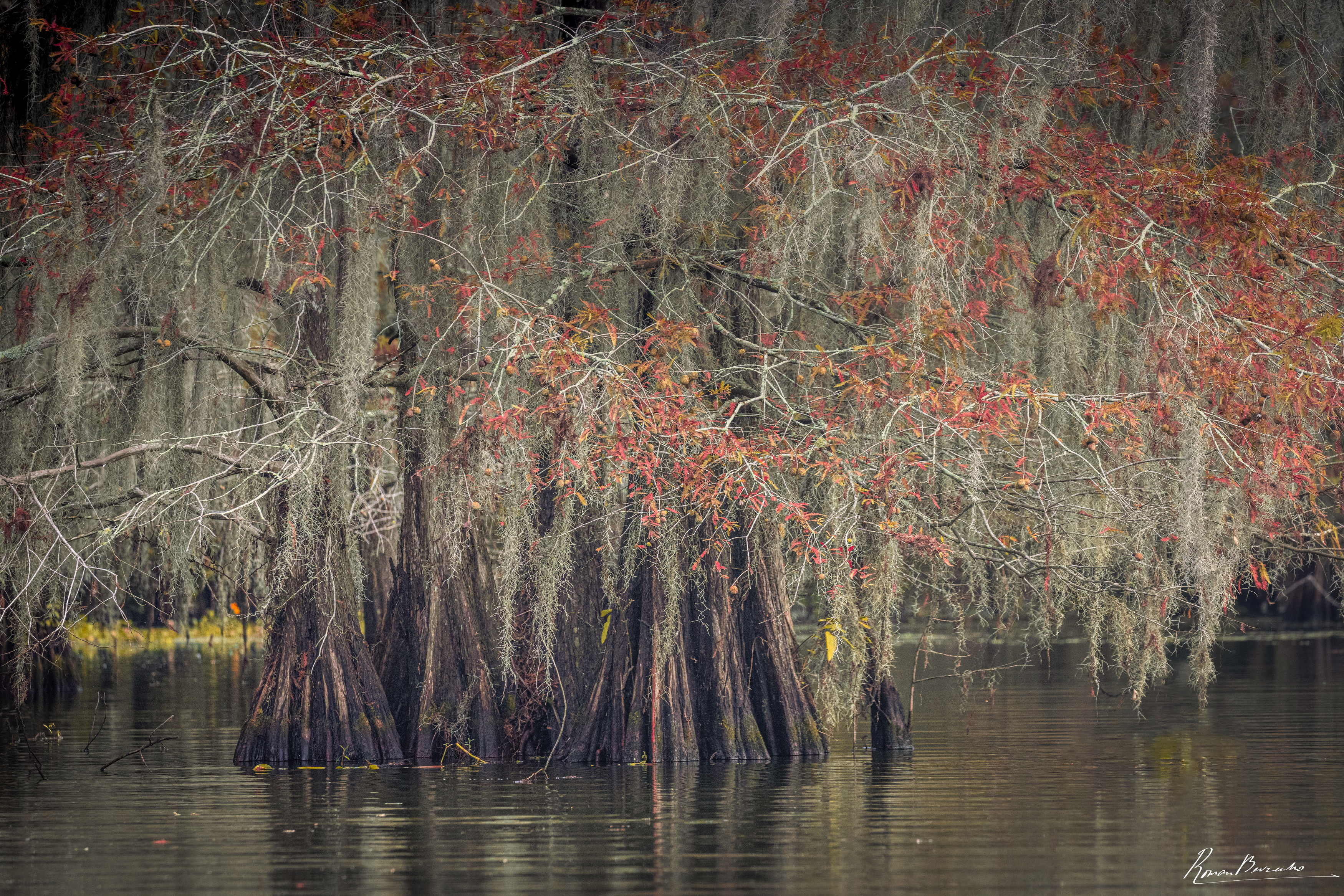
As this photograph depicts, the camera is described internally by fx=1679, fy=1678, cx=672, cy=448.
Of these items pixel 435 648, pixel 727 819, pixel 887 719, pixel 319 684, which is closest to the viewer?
pixel 727 819

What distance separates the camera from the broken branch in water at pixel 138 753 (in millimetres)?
12891

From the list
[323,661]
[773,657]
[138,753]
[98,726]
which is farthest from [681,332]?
[98,726]

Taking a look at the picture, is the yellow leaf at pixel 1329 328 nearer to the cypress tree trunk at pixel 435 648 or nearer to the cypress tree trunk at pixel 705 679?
the cypress tree trunk at pixel 705 679

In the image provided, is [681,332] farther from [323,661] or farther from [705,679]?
[323,661]

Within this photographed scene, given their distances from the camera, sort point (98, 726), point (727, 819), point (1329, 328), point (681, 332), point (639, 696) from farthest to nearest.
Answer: point (98, 726) → point (639, 696) → point (681, 332) → point (1329, 328) → point (727, 819)

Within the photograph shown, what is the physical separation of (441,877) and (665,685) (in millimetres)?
4189

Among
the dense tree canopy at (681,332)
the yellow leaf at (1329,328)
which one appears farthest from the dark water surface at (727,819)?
the yellow leaf at (1329,328)

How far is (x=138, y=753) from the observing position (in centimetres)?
1397

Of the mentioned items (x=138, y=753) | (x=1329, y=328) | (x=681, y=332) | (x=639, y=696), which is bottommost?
(x=138, y=753)

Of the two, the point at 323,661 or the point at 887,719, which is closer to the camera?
the point at 323,661
